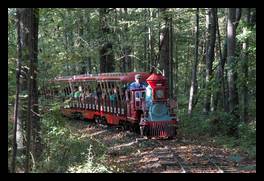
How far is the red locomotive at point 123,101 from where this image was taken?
748 inches

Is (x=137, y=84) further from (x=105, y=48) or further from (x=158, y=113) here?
(x=105, y=48)

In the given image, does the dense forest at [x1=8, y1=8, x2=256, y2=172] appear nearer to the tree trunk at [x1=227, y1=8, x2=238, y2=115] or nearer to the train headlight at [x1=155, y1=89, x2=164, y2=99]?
the tree trunk at [x1=227, y1=8, x2=238, y2=115]

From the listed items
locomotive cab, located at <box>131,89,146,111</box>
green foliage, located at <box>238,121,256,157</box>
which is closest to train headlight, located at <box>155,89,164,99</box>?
locomotive cab, located at <box>131,89,146,111</box>

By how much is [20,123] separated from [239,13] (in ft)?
30.1

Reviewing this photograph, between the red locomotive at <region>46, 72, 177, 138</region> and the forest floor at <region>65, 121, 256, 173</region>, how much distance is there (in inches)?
31.1

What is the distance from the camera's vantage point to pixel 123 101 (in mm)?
21672

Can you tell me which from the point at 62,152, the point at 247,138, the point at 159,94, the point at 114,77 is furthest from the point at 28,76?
the point at 114,77

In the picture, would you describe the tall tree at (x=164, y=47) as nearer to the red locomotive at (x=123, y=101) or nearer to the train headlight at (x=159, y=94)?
the red locomotive at (x=123, y=101)

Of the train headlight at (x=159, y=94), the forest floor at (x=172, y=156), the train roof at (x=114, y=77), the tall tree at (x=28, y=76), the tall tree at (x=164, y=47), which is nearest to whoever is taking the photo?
the tall tree at (x=28, y=76)

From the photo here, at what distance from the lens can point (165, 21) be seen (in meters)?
23.3

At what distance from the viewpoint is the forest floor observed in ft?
41.4

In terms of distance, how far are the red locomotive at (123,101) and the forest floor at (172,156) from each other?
2.59ft

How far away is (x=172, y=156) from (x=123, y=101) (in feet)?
25.2

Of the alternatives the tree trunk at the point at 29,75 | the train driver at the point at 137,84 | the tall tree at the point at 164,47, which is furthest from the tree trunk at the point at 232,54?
the tree trunk at the point at 29,75
